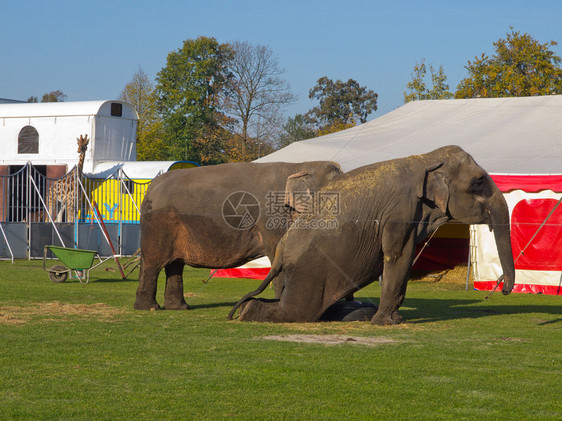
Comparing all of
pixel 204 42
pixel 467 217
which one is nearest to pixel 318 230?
pixel 467 217

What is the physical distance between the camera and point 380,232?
35.5 feet

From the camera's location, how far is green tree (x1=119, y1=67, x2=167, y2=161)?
60.4 meters

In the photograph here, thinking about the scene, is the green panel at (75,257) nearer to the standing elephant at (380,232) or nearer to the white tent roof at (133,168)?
the standing elephant at (380,232)

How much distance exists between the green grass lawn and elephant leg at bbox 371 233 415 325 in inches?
16.0

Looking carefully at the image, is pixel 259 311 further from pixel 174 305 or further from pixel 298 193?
pixel 174 305

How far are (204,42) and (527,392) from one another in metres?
59.0

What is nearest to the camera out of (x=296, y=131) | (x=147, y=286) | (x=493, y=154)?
(x=147, y=286)

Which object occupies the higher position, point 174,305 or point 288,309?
point 288,309

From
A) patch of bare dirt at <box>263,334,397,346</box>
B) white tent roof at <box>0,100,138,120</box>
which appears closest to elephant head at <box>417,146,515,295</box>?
patch of bare dirt at <box>263,334,397,346</box>

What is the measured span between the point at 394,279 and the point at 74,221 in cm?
1974

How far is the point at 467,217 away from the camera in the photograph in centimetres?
1102

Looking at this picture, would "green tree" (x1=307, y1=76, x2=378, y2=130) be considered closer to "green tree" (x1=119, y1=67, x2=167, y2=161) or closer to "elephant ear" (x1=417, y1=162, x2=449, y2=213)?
"green tree" (x1=119, y1=67, x2=167, y2=161)

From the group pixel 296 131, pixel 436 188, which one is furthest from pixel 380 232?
pixel 296 131

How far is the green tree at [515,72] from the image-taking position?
148 feet
